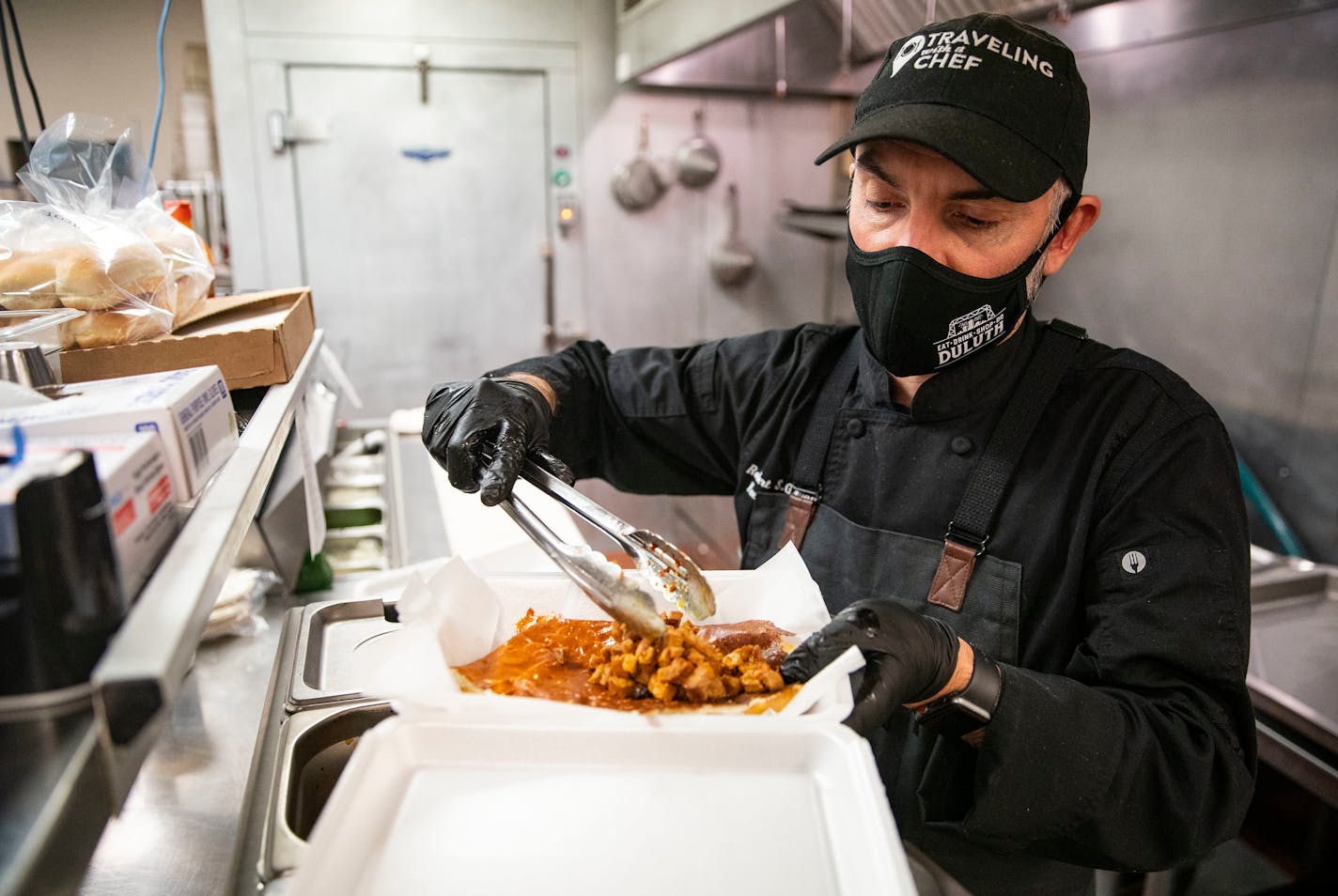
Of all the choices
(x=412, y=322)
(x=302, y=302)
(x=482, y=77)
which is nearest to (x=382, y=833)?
(x=302, y=302)

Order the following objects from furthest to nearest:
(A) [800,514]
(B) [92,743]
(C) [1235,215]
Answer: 1. (C) [1235,215]
2. (A) [800,514]
3. (B) [92,743]

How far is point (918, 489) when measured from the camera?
1.50 meters

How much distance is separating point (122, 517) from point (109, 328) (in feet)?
2.23

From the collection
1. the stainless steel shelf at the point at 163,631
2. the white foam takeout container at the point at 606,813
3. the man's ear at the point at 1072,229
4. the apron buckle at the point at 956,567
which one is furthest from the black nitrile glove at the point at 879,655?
the man's ear at the point at 1072,229

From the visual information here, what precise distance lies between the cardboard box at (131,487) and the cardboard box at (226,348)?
51 centimetres

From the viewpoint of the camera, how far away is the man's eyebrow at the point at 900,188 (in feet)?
4.26

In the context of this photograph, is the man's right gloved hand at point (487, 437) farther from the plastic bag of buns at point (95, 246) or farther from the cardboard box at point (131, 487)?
the cardboard box at point (131, 487)

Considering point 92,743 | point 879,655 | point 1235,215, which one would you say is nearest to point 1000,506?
point 879,655

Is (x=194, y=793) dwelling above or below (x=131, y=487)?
below

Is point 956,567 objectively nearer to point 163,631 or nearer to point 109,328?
point 163,631

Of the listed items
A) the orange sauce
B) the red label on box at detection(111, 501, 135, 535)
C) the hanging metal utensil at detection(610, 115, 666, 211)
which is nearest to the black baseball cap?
the orange sauce

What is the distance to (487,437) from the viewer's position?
149 cm

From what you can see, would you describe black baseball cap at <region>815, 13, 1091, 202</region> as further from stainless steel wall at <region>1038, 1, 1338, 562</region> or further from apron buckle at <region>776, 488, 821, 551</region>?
Result: stainless steel wall at <region>1038, 1, 1338, 562</region>

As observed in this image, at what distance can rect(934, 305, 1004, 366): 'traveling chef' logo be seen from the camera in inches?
54.7
